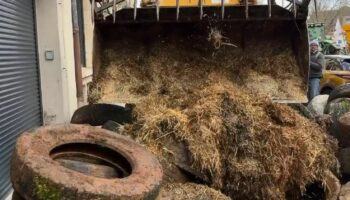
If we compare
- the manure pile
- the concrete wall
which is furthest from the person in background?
the concrete wall

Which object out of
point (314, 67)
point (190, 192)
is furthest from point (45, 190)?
point (314, 67)

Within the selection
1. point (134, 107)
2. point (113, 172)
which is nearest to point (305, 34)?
point (134, 107)

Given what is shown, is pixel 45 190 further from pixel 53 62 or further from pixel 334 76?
pixel 334 76

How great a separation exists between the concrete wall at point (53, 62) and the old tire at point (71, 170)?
3715 mm

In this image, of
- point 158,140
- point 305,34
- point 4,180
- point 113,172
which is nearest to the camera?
point 113,172

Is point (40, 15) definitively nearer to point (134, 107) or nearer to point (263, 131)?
point (134, 107)

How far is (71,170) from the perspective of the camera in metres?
3.65

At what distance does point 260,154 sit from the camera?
5.10 metres

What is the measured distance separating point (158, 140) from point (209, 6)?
7.74ft

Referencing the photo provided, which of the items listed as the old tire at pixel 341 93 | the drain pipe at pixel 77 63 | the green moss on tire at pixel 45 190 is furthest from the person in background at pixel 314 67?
the green moss on tire at pixel 45 190

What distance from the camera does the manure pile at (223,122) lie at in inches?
198

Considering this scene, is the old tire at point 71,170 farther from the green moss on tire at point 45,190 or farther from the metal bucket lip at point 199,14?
the metal bucket lip at point 199,14

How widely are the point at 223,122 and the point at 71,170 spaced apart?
204 cm

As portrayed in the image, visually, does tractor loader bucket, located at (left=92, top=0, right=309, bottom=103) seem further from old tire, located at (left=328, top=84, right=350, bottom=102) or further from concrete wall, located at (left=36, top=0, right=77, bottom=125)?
old tire, located at (left=328, top=84, right=350, bottom=102)
